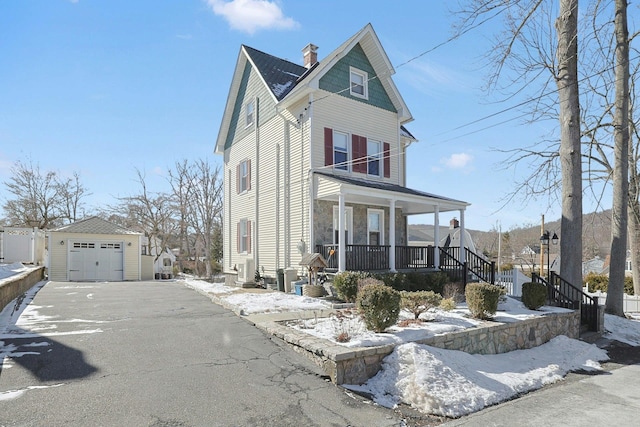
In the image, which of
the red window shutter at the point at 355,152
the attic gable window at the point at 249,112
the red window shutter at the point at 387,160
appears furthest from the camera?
the attic gable window at the point at 249,112

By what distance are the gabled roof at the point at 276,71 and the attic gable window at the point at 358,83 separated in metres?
2.33

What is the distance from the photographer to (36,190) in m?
31.5

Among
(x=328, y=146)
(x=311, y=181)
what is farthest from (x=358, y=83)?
(x=311, y=181)

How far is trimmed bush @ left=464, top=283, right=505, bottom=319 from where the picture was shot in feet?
27.4

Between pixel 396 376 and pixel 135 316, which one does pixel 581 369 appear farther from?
pixel 135 316

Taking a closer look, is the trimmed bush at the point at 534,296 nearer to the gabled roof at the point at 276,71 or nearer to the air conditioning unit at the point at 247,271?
the air conditioning unit at the point at 247,271

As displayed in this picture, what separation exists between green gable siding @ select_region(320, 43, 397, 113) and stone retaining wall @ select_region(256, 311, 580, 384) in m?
9.22

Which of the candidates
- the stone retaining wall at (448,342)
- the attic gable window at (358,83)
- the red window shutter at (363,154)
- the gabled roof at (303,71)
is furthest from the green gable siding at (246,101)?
the stone retaining wall at (448,342)

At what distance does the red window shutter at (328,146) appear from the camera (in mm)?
13523

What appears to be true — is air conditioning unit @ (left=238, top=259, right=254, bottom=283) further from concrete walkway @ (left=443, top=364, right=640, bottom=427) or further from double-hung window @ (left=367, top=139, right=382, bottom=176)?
concrete walkway @ (left=443, top=364, right=640, bottom=427)

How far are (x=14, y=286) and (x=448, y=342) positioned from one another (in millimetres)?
11163

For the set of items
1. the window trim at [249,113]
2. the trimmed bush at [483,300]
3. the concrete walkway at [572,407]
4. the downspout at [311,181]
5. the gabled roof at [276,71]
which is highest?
the gabled roof at [276,71]

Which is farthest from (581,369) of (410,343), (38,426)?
(38,426)

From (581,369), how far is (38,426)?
28.6ft
